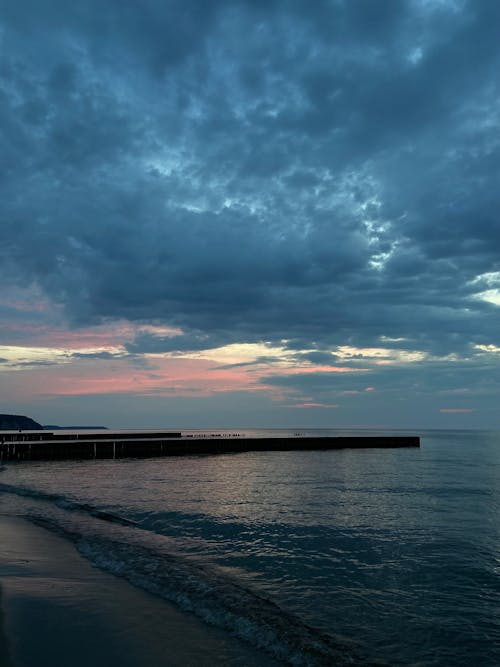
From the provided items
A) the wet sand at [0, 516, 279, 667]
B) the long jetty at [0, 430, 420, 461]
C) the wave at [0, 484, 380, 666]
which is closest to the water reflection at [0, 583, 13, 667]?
the wet sand at [0, 516, 279, 667]

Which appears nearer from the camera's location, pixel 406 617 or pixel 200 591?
pixel 406 617

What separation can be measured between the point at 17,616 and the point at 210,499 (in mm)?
18754

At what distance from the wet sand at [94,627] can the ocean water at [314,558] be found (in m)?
0.65

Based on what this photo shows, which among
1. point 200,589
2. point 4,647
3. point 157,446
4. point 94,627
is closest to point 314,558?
point 200,589

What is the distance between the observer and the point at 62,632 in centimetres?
796

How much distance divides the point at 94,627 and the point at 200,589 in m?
3.37

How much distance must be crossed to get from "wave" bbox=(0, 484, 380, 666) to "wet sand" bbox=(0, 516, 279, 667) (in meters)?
0.45

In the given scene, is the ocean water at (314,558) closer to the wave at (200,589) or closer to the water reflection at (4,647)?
the wave at (200,589)

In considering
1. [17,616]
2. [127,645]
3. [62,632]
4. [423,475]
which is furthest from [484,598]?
[423,475]

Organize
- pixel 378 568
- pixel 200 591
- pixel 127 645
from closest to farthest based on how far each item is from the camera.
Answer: pixel 127 645 → pixel 200 591 → pixel 378 568

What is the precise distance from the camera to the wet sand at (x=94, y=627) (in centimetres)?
718

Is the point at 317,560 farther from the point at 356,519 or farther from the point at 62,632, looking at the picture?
the point at 62,632

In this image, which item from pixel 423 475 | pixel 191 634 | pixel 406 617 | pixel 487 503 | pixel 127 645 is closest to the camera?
pixel 127 645

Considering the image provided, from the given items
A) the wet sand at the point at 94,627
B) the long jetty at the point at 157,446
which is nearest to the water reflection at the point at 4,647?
the wet sand at the point at 94,627
